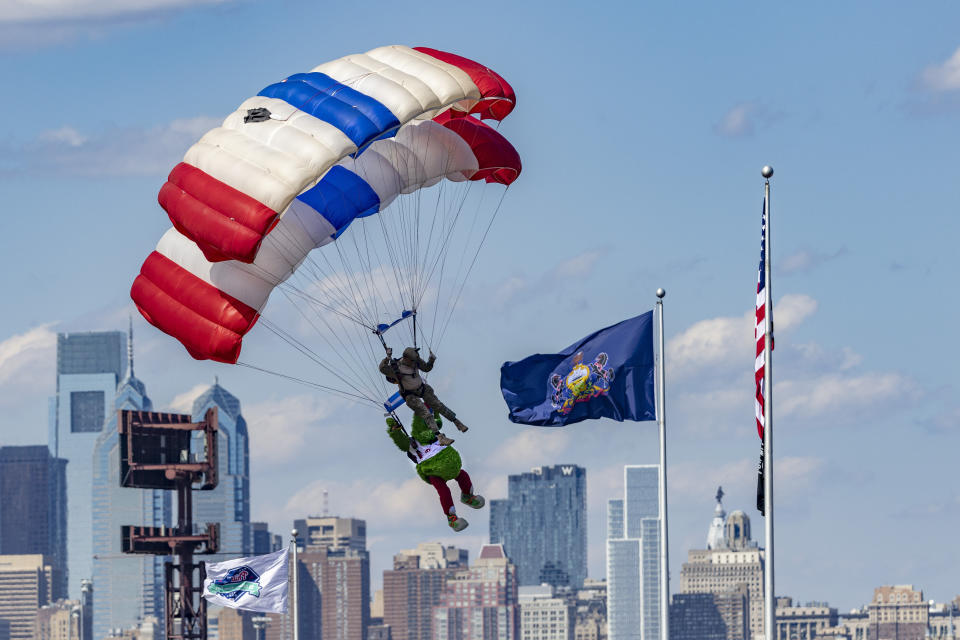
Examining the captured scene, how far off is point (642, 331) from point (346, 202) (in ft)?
22.4

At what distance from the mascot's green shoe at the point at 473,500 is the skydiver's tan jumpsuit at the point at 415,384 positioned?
4.90ft

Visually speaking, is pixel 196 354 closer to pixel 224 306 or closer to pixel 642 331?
pixel 224 306

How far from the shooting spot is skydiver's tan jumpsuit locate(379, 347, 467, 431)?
145 ft

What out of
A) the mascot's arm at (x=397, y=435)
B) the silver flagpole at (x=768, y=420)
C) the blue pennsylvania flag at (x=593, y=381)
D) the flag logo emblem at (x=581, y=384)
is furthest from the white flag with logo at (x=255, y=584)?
the silver flagpole at (x=768, y=420)

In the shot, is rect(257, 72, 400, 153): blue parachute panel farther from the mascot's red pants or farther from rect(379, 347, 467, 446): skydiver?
the mascot's red pants

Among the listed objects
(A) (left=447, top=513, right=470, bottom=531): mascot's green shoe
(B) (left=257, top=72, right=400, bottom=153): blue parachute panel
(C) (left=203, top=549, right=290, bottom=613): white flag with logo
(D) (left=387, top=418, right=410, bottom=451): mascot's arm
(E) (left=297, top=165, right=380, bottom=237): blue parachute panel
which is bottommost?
(C) (left=203, top=549, right=290, bottom=613): white flag with logo

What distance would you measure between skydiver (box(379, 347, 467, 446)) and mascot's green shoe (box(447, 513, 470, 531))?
1471mm

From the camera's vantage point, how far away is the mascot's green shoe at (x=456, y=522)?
1721 inches

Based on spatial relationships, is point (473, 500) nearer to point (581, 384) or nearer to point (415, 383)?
point (415, 383)

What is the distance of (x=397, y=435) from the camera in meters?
45.2

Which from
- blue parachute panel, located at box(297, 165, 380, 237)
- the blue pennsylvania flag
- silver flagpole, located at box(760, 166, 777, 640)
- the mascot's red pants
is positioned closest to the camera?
silver flagpole, located at box(760, 166, 777, 640)

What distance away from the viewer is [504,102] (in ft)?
156

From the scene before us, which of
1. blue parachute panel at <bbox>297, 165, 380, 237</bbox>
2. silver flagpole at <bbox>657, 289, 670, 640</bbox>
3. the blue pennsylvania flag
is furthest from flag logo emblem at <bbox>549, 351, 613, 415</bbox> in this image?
blue parachute panel at <bbox>297, 165, 380, 237</bbox>

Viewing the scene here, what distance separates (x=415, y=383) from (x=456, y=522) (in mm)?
2846
